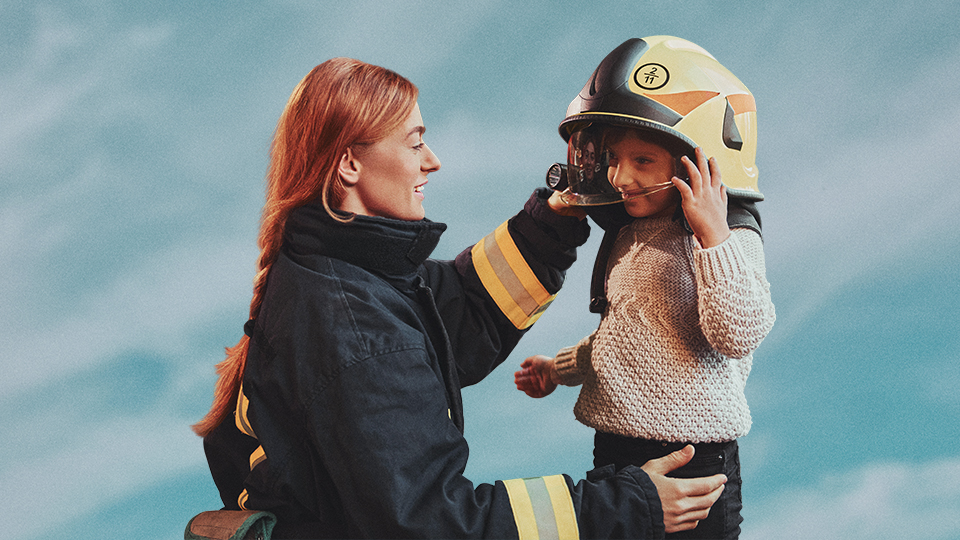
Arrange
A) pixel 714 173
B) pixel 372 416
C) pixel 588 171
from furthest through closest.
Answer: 1. pixel 588 171
2. pixel 714 173
3. pixel 372 416

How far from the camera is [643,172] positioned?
2580 mm

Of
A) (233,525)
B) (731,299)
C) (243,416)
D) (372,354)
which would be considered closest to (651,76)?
(731,299)

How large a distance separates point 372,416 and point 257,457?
0.53 metres

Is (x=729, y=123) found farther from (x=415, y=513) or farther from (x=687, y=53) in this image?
(x=415, y=513)

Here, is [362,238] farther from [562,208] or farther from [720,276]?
[720,276]

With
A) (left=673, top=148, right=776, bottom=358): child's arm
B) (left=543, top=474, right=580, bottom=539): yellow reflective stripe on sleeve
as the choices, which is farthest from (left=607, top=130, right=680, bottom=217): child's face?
(left=543, top=474, right=580, bottom=539): yellow reflective stripe on sleeve

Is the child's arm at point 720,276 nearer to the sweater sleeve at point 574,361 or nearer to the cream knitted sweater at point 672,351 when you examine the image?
the cream knitted sweater at point 672,351

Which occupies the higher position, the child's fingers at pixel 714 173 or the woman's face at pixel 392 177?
the woman's face at pixel 392 177

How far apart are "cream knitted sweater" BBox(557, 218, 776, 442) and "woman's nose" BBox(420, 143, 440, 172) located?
0.70 metres

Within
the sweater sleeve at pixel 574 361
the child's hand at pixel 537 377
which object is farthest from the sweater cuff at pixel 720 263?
the child's hand at pixel 537 377

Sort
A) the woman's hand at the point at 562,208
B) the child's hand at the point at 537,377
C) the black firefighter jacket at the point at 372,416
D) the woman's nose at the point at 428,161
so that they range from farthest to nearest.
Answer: the child's hand at the point at 537,377, the woman's hand at the point at 562,208, the woman's nose at the point at 428,161, the black firefighter jacket at the point at 372,416

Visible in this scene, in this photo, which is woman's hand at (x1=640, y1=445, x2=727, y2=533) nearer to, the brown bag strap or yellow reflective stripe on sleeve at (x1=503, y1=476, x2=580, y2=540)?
yellow reflective stripe on sleeve at (x1=503, y1=476, x2=580, y2=540)

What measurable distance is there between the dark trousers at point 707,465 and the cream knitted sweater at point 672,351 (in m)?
0.05

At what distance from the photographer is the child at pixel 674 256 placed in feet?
7.97
